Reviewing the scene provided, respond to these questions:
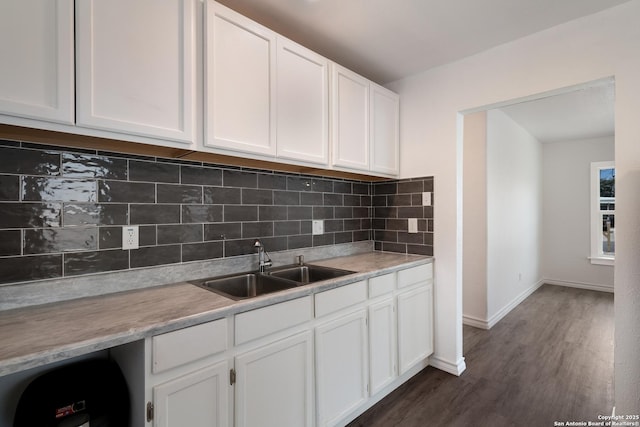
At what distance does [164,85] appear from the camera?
1.36 meters

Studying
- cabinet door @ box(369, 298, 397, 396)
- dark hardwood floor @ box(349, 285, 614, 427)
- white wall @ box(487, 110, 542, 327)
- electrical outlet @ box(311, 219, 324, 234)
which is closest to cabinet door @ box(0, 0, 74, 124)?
electrical outlet @ box(311, 219, 324, 234)

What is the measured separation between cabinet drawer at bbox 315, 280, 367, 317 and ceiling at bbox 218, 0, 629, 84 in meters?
1.65

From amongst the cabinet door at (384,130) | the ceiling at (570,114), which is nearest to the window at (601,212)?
the ceiling at (570,114)

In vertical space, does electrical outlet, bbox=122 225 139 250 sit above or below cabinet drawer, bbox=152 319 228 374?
above

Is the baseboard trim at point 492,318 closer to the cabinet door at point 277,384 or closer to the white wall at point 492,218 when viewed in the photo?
the white wall at point 492,218

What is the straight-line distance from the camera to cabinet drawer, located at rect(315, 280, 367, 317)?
1663 millimetres

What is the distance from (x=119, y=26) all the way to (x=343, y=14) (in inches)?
48.1

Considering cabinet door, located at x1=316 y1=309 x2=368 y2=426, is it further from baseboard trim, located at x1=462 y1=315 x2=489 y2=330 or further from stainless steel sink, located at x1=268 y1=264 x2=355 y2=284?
baseboard trim, located at x1=462 y1=315 x2=489 y2=330

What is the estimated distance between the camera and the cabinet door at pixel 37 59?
1020 millimetres

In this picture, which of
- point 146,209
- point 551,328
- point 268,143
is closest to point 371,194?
point 268,143

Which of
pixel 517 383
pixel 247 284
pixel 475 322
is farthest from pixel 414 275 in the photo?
pixel 475 322

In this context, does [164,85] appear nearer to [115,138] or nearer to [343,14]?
[115,138]

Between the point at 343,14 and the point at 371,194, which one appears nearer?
the point at 343,14

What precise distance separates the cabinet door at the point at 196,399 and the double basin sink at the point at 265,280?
0.46 metres
